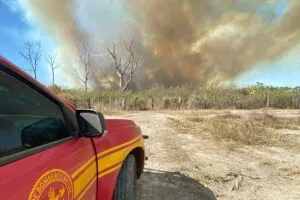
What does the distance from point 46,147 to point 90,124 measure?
40 cm

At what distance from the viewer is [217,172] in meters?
5.95

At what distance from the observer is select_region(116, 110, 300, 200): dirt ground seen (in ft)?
16.2

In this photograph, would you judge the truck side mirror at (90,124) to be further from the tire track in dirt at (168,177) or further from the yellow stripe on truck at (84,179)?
the tire track in dirt at (168,177)

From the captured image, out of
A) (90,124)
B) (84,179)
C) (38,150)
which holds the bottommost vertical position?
(84,179)

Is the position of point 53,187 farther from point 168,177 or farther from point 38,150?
point 168,177

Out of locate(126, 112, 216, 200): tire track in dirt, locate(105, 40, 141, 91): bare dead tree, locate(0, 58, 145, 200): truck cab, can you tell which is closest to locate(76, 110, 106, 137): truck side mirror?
locate(0, 58, 145, 200): truck cab

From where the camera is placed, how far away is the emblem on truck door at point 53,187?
1.61 metres

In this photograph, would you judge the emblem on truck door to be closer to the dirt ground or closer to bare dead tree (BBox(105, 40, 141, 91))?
the dirt ground

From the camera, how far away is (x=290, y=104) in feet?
80.5

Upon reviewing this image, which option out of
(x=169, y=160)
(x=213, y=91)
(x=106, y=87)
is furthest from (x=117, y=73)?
(x=169, y=160)

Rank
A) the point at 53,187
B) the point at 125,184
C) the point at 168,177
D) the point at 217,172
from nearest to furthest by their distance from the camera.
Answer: the point at 53,187 → the point at 125,184 → the point at 168,177 → the point at 217,172

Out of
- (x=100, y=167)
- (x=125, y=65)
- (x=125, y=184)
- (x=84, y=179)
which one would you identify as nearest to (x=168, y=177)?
(x=125, y=184)

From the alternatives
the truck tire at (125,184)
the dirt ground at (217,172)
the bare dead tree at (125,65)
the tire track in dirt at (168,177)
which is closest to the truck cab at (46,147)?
the truck tire at (125,184)

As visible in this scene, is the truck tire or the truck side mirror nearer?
the truck side mirror
